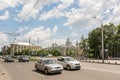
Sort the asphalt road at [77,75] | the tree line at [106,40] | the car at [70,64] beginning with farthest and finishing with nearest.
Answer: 1. the tree line at [106,40]
2. the car at [70,64]
3. the asphalt road at [77,75]

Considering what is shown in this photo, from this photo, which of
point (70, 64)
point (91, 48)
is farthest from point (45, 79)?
point (91, 48)

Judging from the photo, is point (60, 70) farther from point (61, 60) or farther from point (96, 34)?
point (96, 34)

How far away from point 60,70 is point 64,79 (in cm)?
504

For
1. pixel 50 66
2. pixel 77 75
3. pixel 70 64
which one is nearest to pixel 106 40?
pixel 70 64

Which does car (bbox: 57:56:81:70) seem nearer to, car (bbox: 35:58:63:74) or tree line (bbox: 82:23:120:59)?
car (bbox: 35:58:63:74)

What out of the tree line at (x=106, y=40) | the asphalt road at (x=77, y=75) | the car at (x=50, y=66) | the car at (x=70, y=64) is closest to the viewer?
the asphalt road at (x=77, y=75)

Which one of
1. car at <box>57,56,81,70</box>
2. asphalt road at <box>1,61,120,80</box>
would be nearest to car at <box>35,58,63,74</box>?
asphalt road at <box>1,61,120,80</box>

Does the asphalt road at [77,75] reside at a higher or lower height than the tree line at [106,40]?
lower

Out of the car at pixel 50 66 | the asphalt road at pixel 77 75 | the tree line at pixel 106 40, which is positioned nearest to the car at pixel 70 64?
the asphalt road at pixel 77 75

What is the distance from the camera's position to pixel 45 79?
19.4 m

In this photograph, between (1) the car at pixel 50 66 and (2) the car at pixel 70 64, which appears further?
(2) the car at pixel 70 64

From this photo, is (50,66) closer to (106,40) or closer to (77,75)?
(77,75)

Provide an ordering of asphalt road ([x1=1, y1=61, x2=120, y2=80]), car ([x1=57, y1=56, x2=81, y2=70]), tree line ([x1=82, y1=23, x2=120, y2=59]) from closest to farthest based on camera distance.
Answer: asphalt road ([x1=1, y1=61, x2=120, y2=80]), car ([x1=57, y1=56, x2=81, y2=70]), tree line ([x1=82, y1=23, x2=120, y2=59])

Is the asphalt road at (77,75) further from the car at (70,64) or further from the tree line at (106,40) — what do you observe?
the tree line at (106,40)
